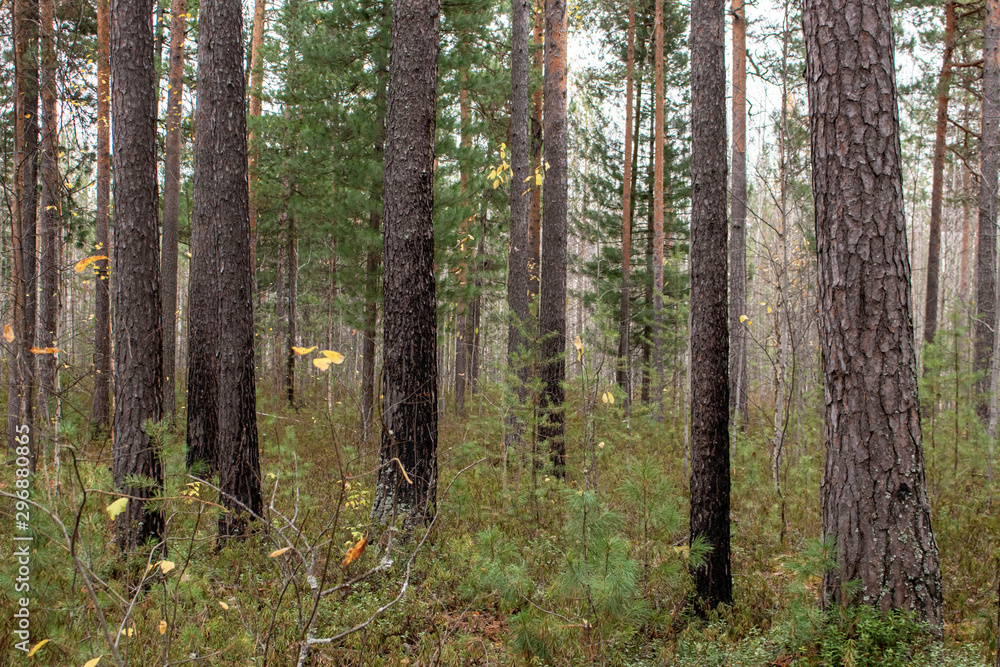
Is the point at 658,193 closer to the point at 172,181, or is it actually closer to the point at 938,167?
the point at 938,167

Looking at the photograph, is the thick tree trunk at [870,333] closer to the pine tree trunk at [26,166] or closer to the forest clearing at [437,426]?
the forest clearing at [437,426]

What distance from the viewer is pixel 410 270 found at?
5160 millimetres

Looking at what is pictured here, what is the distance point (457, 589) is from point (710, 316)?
2887 millimetres

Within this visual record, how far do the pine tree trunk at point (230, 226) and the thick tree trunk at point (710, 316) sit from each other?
13.1ft

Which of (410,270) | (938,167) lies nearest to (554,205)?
(410,270)

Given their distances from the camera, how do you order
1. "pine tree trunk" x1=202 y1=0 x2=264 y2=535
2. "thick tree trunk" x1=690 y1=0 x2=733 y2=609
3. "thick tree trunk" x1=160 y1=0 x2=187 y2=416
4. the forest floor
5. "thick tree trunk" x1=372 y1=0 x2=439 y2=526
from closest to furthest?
1. the forest floor
2. "thick tree trunk" x1=690 y1=0 x2=733 y2=609
3. "thick tree trunk" x1=372 y1=0 x2=439 y2=526
4. "pine tree trunk" x1=202 y1=0 x2=264 y2=535
5. "thick tree trunk" x1=160 y1=0 x2=187 y2=416

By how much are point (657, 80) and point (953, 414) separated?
377 inches

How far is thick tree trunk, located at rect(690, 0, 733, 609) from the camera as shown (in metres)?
4.15

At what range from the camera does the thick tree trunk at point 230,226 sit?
17.7 feet

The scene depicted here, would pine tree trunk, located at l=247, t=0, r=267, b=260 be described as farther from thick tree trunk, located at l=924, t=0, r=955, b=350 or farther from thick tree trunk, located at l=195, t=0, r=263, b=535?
thick tree trunk, located at l=924, t=0, r=955, b=350

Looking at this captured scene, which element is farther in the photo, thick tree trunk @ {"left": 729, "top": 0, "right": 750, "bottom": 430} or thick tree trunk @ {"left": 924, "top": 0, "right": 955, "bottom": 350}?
thick tree trunk @ {"left": 924, "top": 0, "right": 955, "bottom": 350}

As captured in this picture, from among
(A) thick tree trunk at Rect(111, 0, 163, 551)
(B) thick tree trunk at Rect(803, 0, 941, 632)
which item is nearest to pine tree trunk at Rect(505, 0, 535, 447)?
(A) thick tree trunk at Rect(111, 0, 163, 551)

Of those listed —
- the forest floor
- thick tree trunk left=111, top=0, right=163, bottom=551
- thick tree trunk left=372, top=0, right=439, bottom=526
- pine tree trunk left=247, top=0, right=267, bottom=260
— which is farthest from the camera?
pine tree trunk left=247, top=0, right=267, bottom=260

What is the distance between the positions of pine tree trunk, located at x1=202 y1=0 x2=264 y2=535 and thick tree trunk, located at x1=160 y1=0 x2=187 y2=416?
4.70 meters
